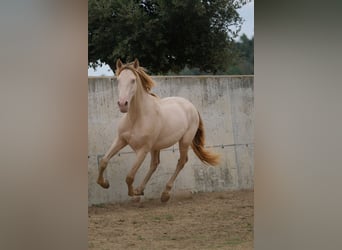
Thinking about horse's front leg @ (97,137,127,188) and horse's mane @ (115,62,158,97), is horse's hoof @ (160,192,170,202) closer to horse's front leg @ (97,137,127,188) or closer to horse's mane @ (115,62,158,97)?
horse's front leg @ (97,137,127,188)

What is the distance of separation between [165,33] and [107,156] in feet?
3.27

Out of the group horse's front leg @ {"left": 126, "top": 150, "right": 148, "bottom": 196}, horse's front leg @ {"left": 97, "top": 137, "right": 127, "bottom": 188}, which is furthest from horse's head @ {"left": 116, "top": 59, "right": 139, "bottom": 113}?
horse's front leg @ {"left": 126, "top": 150, "right": 148, "bottom": 196}

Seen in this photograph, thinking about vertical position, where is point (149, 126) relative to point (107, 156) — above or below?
above

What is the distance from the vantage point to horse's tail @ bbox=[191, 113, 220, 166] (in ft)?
14.5

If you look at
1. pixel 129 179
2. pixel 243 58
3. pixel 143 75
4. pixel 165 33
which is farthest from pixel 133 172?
pixel 243 58

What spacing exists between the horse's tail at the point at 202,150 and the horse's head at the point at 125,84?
0.55m

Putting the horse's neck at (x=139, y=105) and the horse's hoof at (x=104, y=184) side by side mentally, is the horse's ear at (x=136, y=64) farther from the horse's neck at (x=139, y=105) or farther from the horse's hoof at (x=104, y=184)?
the horse's hoof at (x=104, y=184)

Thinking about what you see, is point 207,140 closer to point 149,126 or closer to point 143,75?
point 149,126

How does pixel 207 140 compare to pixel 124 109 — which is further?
pixel 207 140

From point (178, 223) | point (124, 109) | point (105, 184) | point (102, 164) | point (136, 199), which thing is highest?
point (124, 109)

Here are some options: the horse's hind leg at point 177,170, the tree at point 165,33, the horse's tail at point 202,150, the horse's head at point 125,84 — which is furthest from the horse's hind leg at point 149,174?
the tree at point 165,33

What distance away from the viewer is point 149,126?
4.44 meters
